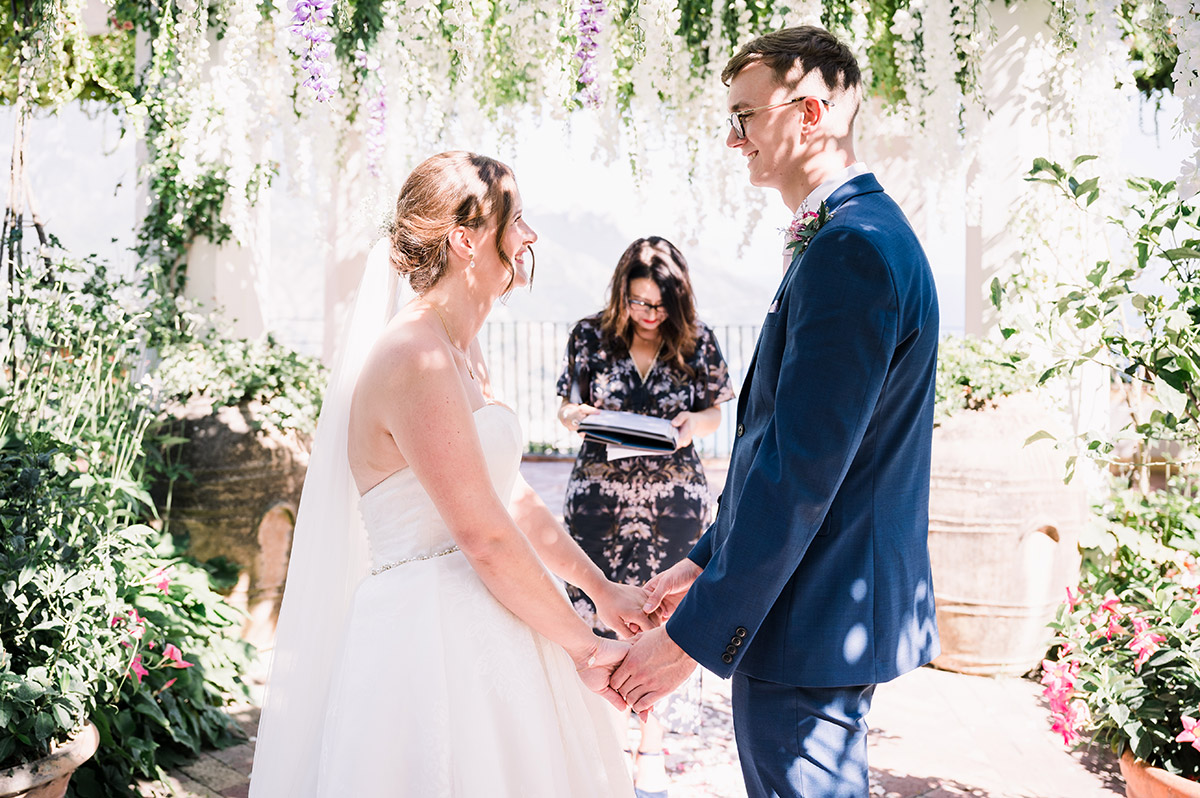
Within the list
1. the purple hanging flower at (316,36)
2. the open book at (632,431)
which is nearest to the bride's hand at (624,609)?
the open book at (632,431)

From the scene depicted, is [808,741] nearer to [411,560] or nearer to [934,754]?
[411,560]

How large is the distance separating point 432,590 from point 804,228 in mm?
973

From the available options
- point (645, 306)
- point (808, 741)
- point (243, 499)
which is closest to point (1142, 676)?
point (808, 741)

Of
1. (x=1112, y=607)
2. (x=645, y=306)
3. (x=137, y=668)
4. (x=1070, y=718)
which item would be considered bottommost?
(x=1070, y=718)

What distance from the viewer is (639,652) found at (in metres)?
1.81

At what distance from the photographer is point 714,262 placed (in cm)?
4138

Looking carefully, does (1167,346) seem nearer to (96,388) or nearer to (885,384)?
(885,384)

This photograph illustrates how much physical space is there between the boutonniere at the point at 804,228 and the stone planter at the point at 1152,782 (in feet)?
5.86

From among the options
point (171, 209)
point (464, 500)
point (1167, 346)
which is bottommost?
point (464, 500)

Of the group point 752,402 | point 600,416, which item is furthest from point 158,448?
point 752,402

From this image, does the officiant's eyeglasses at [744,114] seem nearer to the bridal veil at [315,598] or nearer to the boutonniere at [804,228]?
the boutonniere at [804,228]

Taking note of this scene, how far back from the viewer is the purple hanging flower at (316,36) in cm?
302

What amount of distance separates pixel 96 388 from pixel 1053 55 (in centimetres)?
445

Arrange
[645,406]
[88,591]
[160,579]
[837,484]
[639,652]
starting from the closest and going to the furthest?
1. [837,484]
2. [639,652]
3. [88,591]
4. [160,579]
5. [645,406]
